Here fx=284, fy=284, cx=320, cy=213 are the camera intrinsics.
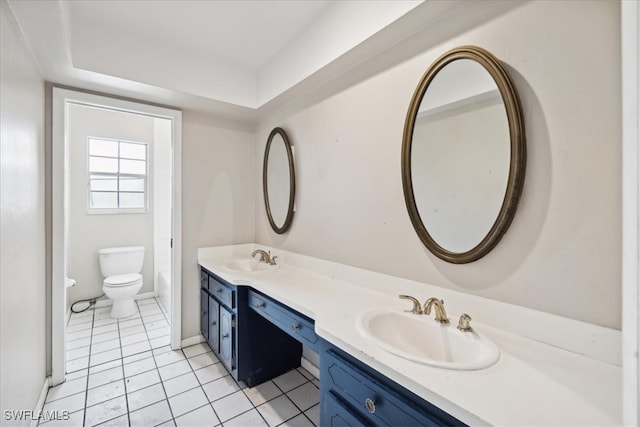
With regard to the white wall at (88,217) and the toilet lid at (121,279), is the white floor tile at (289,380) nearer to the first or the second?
the toilet lid at (121,279)

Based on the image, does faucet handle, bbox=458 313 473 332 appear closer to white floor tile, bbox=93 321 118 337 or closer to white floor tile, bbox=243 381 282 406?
white floor tile, bbox=243 381 282 406

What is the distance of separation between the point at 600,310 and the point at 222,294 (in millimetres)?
2110

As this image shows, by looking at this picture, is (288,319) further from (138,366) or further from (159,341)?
(159,341)

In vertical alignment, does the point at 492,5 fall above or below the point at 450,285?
above

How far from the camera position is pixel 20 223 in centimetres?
139

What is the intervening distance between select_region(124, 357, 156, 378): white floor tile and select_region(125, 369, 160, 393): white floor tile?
6 cm

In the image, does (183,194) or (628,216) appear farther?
(183,194)

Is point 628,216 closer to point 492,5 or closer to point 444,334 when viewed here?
point 444,334

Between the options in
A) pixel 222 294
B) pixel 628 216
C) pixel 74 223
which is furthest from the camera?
pixel 74 223

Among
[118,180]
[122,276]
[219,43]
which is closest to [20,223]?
[219,43]

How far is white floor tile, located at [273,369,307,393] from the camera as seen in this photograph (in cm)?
205

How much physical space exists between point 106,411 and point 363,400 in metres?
1.76

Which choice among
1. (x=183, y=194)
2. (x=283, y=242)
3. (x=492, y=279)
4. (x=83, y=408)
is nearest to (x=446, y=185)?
(x=492, y=279)

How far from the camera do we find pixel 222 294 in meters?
2.19
